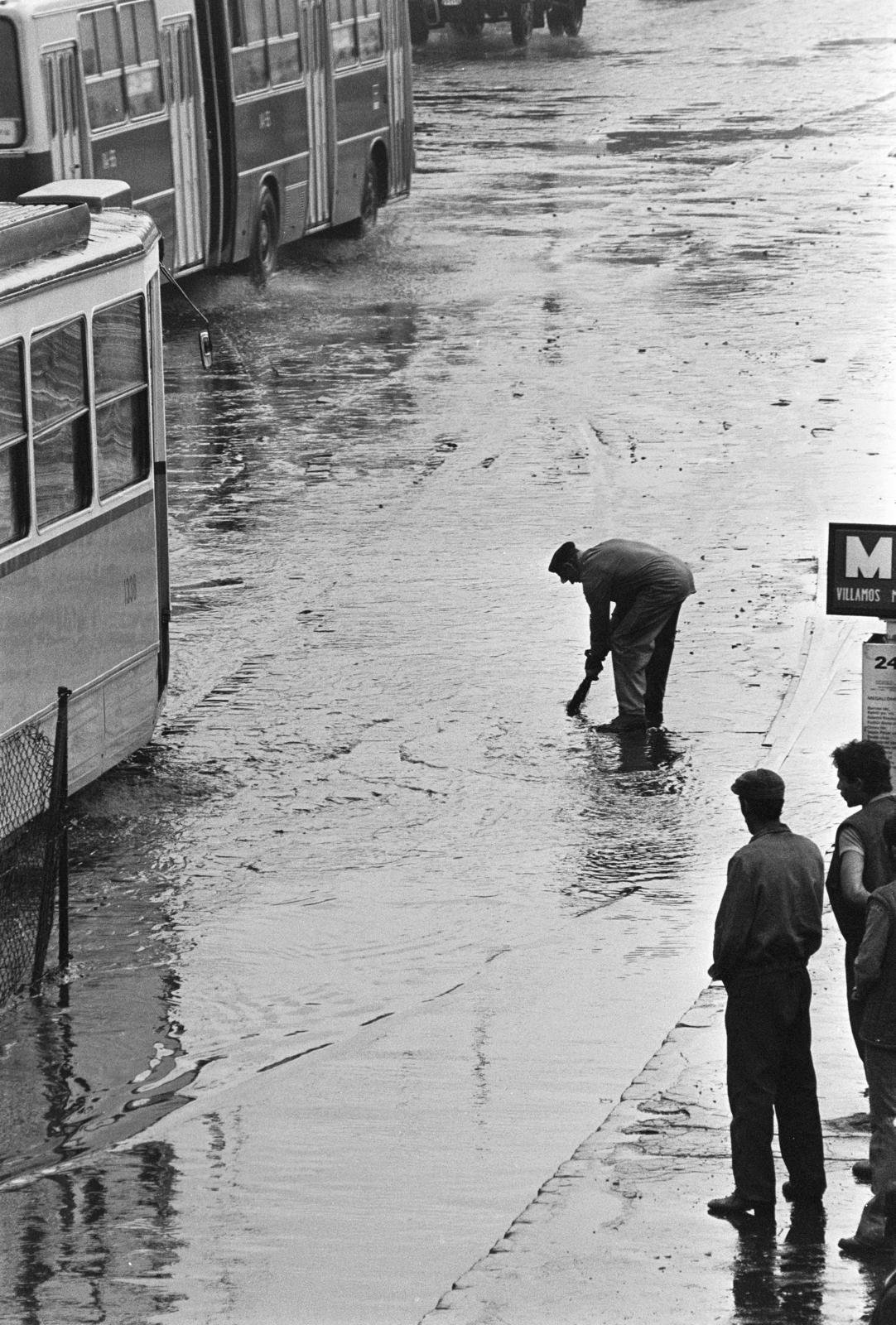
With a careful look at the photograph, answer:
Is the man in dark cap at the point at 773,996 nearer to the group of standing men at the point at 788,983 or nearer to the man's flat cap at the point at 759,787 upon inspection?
the group of standing men at the point at 788,983

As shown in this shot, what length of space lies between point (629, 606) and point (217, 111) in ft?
43.5

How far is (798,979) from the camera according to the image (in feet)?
25.8

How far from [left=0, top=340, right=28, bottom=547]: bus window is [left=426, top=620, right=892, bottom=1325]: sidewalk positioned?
3627mm

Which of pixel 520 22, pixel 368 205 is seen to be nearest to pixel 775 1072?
pixel 368 205

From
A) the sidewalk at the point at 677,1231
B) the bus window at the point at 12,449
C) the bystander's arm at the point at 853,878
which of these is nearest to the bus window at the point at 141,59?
the bus window at the point at 12,449

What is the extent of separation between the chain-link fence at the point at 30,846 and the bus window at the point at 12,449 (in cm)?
86

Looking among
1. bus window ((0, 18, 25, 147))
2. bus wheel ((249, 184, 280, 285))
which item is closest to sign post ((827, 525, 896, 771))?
bus window ((0, 18, 25, 147))

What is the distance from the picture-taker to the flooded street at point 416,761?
8125mm

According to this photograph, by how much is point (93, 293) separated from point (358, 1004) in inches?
143

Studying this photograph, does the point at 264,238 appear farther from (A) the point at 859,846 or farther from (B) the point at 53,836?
(A) the point at 859,846

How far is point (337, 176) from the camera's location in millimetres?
28906

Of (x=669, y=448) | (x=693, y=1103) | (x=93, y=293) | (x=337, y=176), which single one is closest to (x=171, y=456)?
(x=669, y=448)

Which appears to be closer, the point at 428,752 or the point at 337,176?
the point at 428,752

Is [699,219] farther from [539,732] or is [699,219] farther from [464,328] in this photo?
[539,732]
